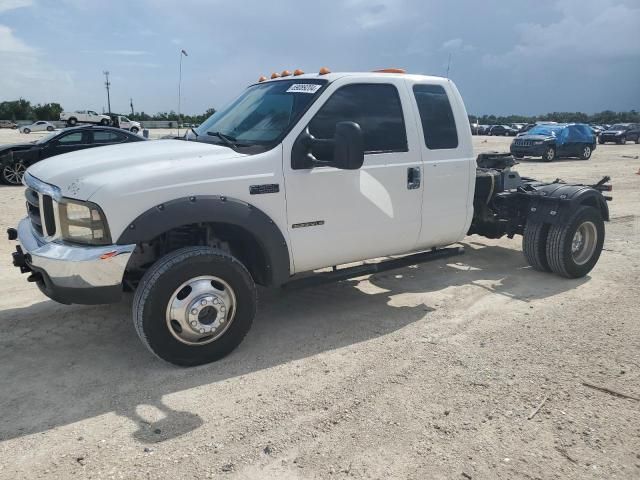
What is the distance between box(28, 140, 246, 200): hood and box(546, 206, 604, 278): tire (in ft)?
12.4

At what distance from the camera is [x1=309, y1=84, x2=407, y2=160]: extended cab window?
4.26m

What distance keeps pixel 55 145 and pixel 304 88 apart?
35.2 ft

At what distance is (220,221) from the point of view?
3.72 meters

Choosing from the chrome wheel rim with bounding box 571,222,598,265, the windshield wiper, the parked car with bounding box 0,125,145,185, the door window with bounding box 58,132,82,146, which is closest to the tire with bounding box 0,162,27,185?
the parked car with bounding box 0,125,145,185

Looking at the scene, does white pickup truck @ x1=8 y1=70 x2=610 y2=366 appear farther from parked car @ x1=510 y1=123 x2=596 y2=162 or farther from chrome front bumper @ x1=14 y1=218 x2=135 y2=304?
parked car @ x1=510 y1=123 x2=596 y2=162

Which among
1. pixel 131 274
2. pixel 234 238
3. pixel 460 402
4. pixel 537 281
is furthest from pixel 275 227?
pixel 537 281

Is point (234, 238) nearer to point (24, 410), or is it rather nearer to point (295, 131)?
point (295, 131)

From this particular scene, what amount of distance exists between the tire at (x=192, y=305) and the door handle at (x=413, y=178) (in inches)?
68.0

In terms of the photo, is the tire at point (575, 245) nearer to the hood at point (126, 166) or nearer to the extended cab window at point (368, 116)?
the extended cab window at point (368, 116)

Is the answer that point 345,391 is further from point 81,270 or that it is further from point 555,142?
point 555,142

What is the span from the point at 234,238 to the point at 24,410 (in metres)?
1.82

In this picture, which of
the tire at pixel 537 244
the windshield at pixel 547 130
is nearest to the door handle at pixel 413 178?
the tire at pixel 537 244

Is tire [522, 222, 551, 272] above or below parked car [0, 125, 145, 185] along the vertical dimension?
below

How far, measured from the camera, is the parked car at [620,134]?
41.9 m
